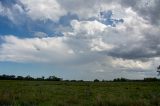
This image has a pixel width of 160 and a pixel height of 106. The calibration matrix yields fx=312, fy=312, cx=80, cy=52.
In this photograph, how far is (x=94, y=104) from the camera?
19547 mm

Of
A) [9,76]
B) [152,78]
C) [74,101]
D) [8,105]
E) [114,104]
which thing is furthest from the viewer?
[9,76]

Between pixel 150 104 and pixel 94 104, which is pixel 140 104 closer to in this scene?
pixel 150 104

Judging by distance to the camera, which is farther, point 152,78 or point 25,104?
point 152,78

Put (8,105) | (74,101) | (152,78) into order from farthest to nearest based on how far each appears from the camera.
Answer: (152,78) < (74,101) < (8,105)

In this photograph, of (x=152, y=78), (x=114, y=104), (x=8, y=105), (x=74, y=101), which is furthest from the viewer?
(x=152, y=78)

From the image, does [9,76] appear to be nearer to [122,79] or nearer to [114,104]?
[122,79]

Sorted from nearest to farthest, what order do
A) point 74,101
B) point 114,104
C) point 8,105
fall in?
point 8,105
point 114,104
point 74,101

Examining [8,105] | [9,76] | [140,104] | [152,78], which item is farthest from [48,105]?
[9,76]

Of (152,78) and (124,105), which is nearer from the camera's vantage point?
(124,105)

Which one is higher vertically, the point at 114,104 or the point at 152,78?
the point at 152,78

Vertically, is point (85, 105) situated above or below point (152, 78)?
below

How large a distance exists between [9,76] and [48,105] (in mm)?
121801

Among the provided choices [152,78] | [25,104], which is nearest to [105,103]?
[25,104]

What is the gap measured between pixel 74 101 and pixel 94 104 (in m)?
2.18
